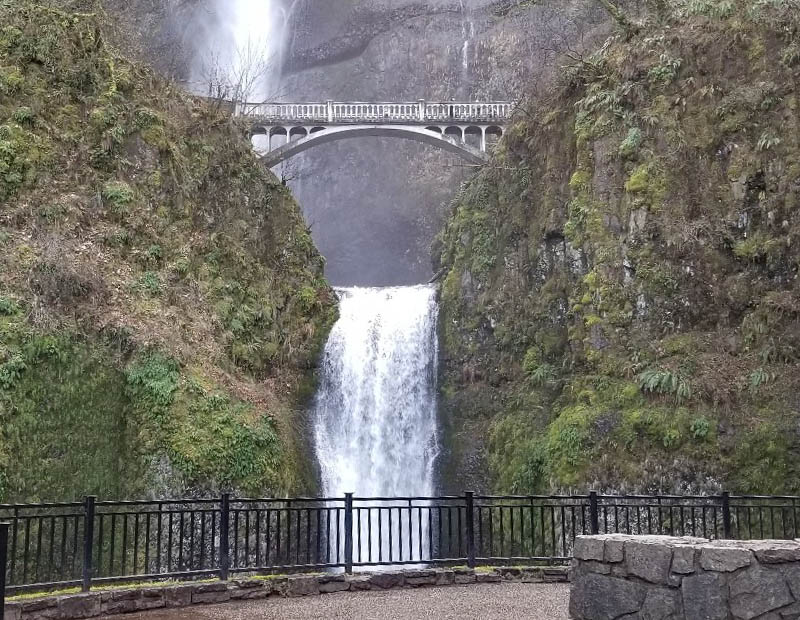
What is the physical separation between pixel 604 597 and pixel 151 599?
19.1 ft

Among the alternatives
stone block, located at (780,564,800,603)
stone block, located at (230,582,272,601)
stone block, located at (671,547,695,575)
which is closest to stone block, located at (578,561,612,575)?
stone block, located at (671,547,695,575)

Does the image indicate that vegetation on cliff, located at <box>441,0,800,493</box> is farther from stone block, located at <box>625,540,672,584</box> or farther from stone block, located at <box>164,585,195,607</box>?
stone block, located at <box>625,540,672,584</box>

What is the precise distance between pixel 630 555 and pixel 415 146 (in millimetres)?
43273

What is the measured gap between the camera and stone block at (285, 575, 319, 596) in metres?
10.5

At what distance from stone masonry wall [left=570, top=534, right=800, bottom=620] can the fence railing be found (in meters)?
4.44

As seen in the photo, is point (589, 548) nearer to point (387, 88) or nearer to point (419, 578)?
point (419, 578)

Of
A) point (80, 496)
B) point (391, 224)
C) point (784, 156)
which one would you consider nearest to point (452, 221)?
point (784, 156)

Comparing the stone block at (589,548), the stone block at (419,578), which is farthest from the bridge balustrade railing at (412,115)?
the stone block at (589,548)

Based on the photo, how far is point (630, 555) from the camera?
6.17 m

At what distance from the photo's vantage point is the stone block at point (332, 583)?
1062 centimetres

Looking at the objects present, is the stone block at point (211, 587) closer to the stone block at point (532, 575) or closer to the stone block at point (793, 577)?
the stone block at point (532, 575)

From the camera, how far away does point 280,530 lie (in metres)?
12.1

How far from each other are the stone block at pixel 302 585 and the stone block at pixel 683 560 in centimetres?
587

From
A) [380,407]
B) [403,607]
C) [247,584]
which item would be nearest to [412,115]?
[380,407]
